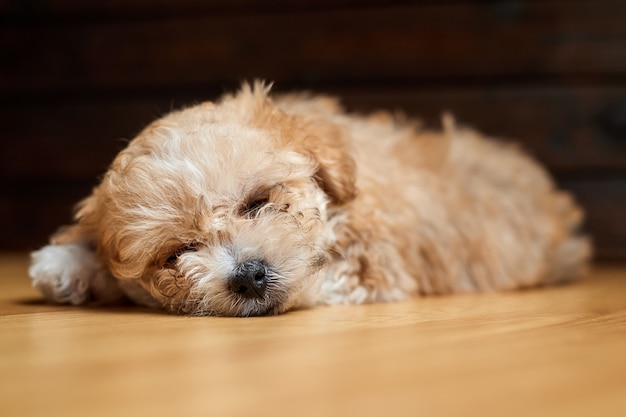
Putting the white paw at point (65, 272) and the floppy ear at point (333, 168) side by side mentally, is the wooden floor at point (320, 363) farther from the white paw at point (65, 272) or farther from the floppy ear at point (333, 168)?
the floppy ear at point (333, 168)

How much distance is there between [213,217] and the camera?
2.40 metres

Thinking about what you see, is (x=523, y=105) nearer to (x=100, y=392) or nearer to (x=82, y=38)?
(x=82, y=38)

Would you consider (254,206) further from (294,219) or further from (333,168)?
(333,168)

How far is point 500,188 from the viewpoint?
355 cm

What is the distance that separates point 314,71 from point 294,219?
7.91ft

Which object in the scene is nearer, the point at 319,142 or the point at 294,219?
the point at 294,219

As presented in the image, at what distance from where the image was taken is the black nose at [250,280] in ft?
7.68

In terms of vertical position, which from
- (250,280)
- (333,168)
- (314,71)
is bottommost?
(250,280)

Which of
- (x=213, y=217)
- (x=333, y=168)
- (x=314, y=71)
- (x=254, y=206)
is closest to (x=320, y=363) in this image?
(x=213, y=217)

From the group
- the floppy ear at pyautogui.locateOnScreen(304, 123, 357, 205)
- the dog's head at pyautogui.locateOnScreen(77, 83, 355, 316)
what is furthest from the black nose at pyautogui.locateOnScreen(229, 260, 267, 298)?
the floppy ear at pyautogui.locateOnScreen(304, 123, 357, 205)

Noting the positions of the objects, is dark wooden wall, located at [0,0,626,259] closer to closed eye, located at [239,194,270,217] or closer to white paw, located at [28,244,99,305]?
white paw, located at [28,244,99,305]

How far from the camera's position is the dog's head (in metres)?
2.39

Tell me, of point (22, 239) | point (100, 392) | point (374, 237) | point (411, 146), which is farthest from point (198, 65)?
point (100, 392)

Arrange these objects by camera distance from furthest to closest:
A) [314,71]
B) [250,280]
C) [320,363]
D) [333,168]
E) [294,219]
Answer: [314,71] → [333,168] → [294,219] → [250,280] → [320,363]
